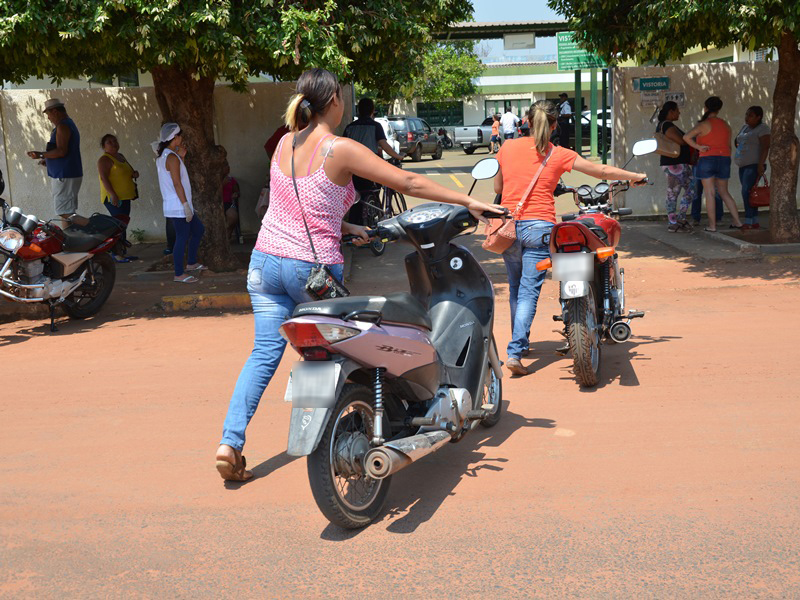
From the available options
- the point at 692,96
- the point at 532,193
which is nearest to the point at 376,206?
the point at 692,96

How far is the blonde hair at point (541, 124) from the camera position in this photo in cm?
632

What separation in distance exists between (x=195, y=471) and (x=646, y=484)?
2.31 metres

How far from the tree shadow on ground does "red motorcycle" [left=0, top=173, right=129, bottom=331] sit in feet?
16.3

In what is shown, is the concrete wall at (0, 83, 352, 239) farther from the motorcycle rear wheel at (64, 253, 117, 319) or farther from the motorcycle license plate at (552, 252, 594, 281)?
the motorcycle license plate at (552, 252, 594, 281)

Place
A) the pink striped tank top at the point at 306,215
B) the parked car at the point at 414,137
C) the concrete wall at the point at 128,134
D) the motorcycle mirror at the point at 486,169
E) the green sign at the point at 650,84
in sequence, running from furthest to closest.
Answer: the parked car at the point at 414,137
the green sign at the point at 650,84
the concrete wall at the point at 128,134
the motorcycle mirror at the point at 486,169
the pink striped tank top at the point at 306,215

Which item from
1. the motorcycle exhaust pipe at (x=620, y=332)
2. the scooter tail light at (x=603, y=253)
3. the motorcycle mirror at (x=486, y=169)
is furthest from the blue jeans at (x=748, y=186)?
the motorcycle mirror at (x=486, y=169)

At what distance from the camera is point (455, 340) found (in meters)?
4.95

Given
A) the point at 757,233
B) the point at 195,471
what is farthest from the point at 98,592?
the point at 757,233

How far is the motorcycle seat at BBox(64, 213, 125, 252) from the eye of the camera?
8.94 metres

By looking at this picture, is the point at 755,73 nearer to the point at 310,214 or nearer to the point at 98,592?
the point at 310,214

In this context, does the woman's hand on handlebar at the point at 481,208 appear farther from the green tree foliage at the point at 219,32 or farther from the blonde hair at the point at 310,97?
the green tree foliage at the point at 219,32

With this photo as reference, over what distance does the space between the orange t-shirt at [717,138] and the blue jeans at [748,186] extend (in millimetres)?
602

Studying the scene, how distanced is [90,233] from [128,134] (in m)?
5.61

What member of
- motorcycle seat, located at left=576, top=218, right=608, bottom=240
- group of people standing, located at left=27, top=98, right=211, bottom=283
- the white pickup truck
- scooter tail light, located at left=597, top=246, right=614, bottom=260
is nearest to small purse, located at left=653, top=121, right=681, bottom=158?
motorcycle seat, located at left=576, top=218, right=608, bottom=240
